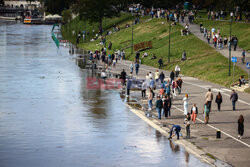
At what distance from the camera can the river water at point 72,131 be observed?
2353 cm

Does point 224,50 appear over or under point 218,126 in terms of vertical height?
over

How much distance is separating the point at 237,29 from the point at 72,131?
48.3 meters

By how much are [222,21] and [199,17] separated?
424 inches

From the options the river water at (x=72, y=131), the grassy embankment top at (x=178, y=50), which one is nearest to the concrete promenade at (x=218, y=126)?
the river water at (x=72, y=131)

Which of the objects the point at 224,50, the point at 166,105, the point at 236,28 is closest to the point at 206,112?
the point at 166,105

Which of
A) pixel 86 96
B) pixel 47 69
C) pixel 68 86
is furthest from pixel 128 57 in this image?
pixel 86 96

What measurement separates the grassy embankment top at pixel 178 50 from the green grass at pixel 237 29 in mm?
4004

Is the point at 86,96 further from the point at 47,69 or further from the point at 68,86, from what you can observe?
the point at 47,69

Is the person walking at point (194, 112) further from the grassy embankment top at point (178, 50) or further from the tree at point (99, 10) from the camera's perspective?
the tree at point (99, 10)

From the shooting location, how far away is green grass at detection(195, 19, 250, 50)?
213 feet

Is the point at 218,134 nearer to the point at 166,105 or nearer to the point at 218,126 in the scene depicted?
the point at 218,126

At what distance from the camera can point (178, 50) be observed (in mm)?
68750

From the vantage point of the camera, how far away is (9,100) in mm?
39438

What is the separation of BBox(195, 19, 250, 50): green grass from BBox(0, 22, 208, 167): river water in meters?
23.9
